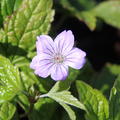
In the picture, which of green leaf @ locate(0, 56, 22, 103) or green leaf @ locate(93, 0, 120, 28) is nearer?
green leaf @ locate(0, 56, 22, 103)

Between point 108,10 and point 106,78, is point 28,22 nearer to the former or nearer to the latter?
point 106,78

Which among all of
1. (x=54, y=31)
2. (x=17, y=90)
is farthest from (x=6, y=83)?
(x=54, y=31)

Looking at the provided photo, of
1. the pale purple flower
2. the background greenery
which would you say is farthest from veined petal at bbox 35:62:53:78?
the background greenery

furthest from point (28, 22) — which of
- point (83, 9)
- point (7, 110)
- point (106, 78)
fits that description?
point (83, 9)

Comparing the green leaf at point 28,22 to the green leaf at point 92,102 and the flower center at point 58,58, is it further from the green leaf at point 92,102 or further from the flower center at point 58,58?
the green leaf at point 92,102

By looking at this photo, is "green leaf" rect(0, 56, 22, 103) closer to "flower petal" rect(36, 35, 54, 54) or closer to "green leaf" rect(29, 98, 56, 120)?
"flower petal" rect(36, 35, 54, 54)

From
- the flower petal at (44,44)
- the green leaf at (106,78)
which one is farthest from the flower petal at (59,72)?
the green leaf at (106,78)
